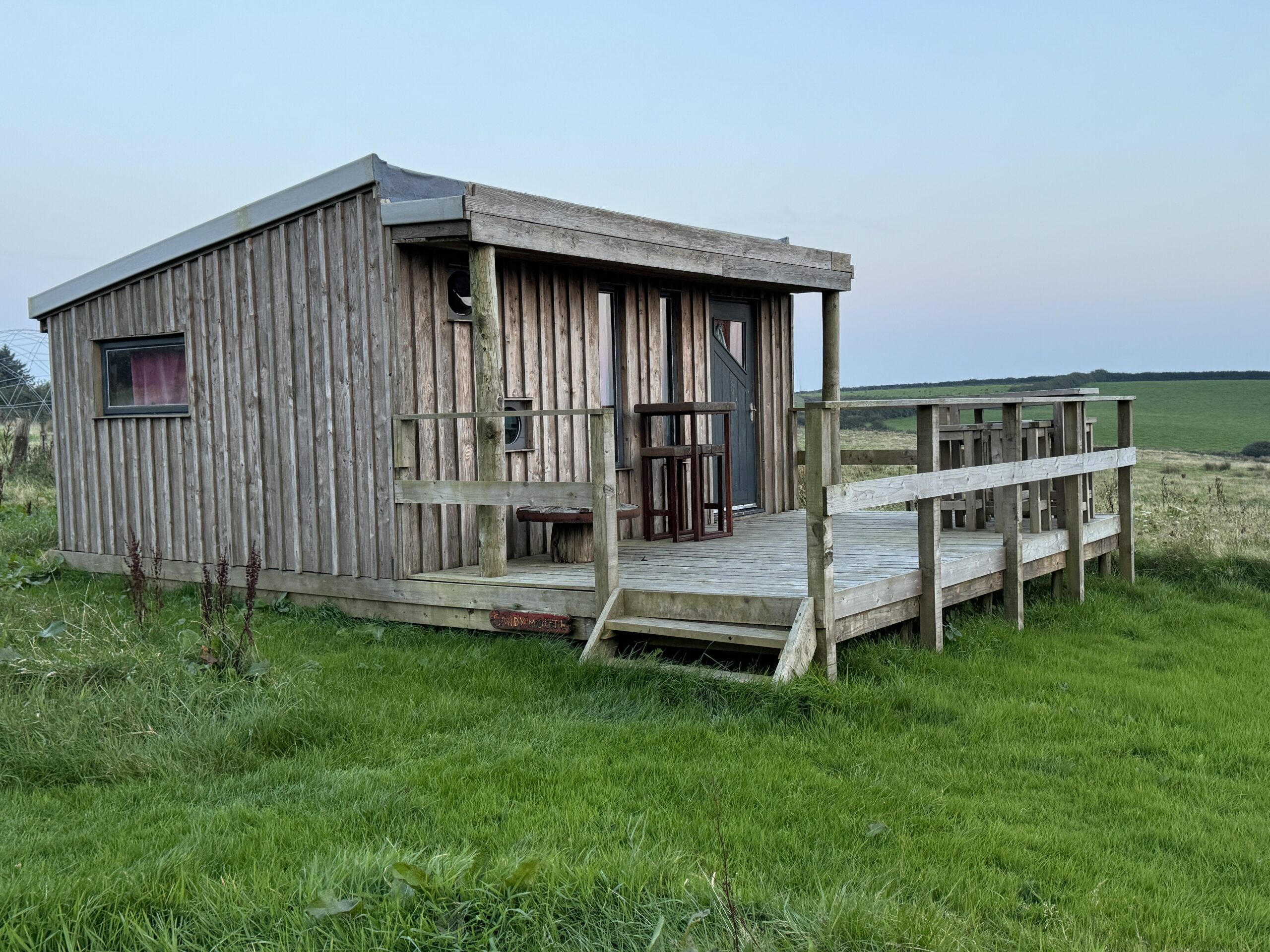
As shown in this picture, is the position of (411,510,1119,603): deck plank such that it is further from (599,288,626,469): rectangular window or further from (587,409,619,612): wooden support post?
(599,288,626,469): rectangular window

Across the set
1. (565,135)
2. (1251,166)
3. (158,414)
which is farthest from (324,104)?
(1251,166)

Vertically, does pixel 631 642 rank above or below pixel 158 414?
below

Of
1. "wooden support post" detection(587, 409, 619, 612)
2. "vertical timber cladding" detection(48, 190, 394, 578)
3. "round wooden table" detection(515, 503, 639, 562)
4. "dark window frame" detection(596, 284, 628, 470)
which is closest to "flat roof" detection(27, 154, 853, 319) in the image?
"vertical timber cladding" detection(48, 190, 394, 578)

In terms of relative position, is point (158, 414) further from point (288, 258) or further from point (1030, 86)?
point (1030, 86)

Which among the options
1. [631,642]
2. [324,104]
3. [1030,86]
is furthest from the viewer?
[1030,86]

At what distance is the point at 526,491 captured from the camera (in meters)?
7.09

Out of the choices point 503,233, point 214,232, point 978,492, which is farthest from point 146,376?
point 978,492

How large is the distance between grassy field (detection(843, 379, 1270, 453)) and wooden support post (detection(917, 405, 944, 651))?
Result: 3152cm

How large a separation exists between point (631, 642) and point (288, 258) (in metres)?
4.28

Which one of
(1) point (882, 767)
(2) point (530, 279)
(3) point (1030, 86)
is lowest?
(1) point (882, 767)

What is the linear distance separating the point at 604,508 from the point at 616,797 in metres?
2.65

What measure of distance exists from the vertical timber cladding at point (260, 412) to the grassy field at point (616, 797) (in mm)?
1345

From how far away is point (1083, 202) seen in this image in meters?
21.5

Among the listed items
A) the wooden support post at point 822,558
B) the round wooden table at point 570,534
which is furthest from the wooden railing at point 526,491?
the wooden support post at point 822,558
